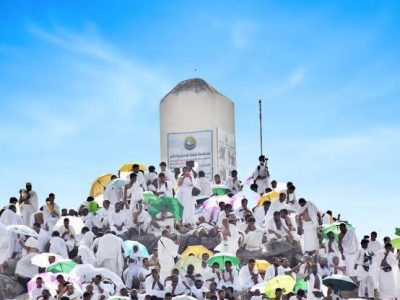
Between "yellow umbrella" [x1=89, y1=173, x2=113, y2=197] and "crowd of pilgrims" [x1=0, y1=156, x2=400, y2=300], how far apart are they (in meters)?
1.42

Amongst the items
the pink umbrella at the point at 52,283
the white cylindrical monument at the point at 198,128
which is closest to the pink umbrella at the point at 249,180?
the white cylindrical monument at the point at 198,128

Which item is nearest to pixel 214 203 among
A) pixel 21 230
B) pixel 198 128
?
pixel 21 230

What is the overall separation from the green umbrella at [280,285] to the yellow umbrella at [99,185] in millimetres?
7966

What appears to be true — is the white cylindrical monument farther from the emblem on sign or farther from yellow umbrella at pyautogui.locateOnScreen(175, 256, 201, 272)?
yellow umbrella at pyautogui.locateOnScreen(175, 256, 201, 272)

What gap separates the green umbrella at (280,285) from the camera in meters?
14.1

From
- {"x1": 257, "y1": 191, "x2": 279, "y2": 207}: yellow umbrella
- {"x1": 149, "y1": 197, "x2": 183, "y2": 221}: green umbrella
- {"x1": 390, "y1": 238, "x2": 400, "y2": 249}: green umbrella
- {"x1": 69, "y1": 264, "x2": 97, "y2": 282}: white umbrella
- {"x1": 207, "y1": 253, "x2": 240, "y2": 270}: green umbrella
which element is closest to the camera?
{"x1": 69, "y1": 264, "x2": 97, "y2": 282}: white umbrella

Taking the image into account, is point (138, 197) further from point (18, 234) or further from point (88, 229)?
point (18, 234)

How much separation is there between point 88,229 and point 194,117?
25.7 feet

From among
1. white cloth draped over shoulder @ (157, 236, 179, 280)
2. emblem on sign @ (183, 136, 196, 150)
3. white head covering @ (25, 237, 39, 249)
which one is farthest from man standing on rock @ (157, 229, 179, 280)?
emblem on sign @ (183, 136, 196, 150)

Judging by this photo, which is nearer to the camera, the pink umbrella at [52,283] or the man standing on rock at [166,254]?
the pink umbrella at [52,283]

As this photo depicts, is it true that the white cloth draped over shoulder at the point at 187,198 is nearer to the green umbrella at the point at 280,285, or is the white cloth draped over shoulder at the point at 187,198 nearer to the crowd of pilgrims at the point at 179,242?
the crowd of pilgrims at the point at 179,242

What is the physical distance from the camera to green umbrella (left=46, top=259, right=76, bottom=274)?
15.3 m

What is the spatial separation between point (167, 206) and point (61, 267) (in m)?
3.81

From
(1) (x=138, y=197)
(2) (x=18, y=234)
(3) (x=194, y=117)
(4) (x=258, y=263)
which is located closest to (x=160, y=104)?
(3) (x=194, y=117)
